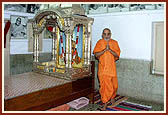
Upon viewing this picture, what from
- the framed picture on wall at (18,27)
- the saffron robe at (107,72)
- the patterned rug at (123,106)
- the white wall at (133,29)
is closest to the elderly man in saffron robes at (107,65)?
the saffron robe at (107,72)

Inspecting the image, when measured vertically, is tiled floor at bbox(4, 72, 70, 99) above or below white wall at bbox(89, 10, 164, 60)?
below

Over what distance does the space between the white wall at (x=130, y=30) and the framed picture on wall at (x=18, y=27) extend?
13cm

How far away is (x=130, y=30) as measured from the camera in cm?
622

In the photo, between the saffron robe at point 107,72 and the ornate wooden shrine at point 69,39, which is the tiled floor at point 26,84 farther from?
the saffron robe at point 107,72

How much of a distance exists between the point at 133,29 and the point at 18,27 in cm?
364

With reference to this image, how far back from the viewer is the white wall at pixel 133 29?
19.1 feet

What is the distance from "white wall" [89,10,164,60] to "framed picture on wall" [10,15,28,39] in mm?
2530

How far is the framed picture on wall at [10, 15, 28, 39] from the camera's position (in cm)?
639

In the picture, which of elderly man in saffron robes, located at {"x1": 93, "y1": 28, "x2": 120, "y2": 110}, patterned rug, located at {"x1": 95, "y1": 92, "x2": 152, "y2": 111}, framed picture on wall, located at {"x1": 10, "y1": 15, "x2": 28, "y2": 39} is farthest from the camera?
framed picture on wall, located at {"x1": 10, "y1": 15, "x2": 28, "y2": 39}

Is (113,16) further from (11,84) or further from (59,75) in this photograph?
(11,84)

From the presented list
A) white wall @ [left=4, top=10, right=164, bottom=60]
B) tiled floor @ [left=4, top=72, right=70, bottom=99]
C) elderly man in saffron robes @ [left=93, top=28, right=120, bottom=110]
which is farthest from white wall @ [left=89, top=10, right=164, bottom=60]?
tiled floor @ [left=4, top=72, right=70, bottom=99]

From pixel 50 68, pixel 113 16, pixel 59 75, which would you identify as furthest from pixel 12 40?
pixel 113 16

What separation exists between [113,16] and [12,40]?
3.31 m

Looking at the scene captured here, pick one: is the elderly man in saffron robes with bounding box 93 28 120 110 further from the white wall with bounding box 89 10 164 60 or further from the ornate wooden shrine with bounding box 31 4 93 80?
the white wall with bounding box 89 10 164 60
